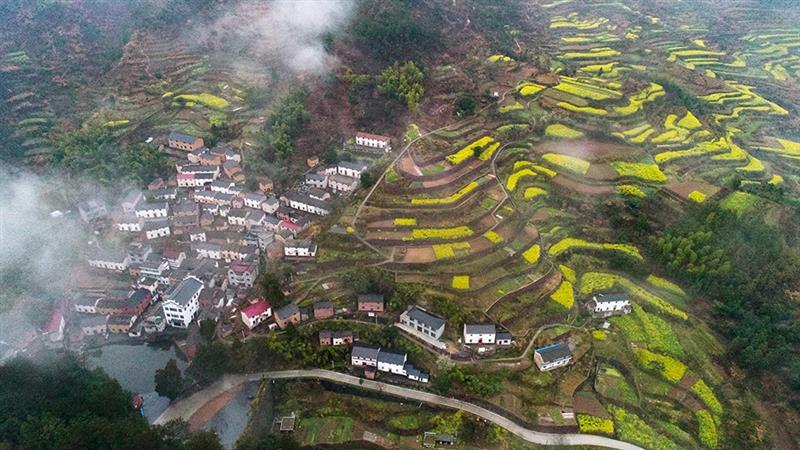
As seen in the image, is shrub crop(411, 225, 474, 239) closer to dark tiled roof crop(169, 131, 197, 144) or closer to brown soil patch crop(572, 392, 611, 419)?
brown soil patch crop(572, 392, 611, 419)

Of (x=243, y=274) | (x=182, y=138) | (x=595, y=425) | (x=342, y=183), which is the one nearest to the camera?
(x=595, y=425)

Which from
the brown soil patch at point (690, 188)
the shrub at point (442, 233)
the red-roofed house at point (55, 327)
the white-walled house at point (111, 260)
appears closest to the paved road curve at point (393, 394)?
the red-roofed house at point (55, 327)

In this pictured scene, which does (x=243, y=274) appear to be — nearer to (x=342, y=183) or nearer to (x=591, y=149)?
(x=342, y=183)

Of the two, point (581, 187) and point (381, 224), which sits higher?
point (581, 187)

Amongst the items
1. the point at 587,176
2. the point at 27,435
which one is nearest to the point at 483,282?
the point at 587,176

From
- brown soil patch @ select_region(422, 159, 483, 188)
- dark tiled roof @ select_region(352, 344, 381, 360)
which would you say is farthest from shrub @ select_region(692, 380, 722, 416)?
brown soil patch @ select_region(422, 159, 483, 188)

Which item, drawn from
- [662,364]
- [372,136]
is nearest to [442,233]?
[372,136]

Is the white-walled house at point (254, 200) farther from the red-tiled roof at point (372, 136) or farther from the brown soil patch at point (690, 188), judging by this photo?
the brown soil patch at point (690, 188)
